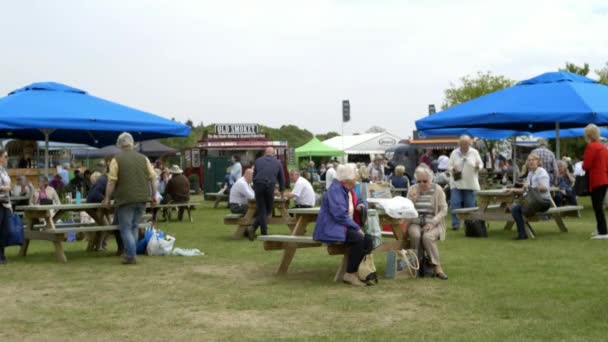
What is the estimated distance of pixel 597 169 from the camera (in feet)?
35.7

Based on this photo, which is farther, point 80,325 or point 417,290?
point 417,290

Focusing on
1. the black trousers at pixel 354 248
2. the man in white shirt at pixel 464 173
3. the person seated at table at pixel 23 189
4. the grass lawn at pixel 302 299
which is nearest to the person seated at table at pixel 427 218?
the grass lawn at pixel 302 299

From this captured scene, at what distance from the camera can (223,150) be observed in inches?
1241

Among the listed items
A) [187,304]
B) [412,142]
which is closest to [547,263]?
[187,304]

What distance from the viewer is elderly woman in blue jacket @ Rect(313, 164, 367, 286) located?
7605 mm

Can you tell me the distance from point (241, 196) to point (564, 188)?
6893 millimetres

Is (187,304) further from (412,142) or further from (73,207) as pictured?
(412,142)

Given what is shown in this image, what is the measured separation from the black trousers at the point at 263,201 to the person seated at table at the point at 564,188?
6.20 meters

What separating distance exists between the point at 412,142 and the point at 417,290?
29550 mm

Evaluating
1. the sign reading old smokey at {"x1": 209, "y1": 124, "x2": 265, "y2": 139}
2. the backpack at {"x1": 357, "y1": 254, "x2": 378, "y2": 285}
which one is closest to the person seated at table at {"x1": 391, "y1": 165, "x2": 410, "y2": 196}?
the backpack at {"x1": 357, "y1": 254, "x2": 378, "y2": 285}

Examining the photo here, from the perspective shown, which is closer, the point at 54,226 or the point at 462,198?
the point at 54,226

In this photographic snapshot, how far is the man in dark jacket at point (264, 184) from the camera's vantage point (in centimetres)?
1199

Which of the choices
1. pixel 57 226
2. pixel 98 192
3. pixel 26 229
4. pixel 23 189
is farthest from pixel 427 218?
pixel 23 189

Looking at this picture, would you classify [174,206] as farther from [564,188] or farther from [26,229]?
[564,188]
